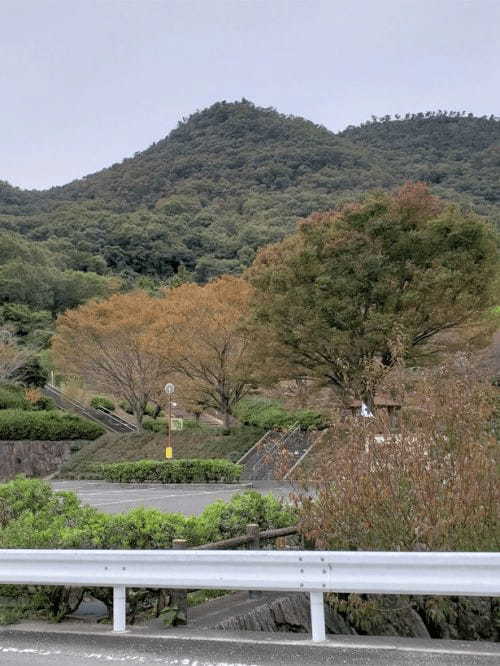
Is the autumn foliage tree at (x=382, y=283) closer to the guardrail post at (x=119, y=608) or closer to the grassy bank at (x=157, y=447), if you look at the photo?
the grassy bank at (x=157, y=447)

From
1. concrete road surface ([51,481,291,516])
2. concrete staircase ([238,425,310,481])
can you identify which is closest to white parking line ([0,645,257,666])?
concrete road surface ([51,481,291,516])

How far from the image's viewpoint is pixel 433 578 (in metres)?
4.73

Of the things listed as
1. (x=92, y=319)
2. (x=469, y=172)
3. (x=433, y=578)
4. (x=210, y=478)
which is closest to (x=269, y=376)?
(x=210, y=478)

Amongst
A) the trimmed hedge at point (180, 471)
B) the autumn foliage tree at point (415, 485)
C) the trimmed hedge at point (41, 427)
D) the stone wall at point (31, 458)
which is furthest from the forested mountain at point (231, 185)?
the autumn foliage tree at point (415, 485)

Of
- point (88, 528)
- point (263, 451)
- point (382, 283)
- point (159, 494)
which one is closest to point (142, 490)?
point (159, 494)

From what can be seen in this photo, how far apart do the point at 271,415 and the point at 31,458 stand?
12.5m

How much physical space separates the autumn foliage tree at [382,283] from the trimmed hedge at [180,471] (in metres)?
4.74

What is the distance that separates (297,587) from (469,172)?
390 feet

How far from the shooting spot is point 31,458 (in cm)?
3753

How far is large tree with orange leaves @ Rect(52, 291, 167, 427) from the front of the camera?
37188 millimetres

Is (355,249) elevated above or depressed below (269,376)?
above

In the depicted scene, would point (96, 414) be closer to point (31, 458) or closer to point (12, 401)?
point (12, 401)

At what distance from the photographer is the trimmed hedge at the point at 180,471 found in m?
26.8

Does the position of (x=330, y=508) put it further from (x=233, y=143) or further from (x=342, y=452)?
(x=233, y=143)
